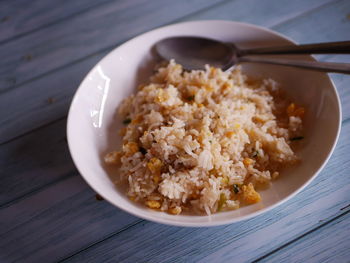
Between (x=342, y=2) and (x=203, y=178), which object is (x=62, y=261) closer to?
(x=203, y=178)

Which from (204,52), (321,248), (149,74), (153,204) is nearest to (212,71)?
(204,52)

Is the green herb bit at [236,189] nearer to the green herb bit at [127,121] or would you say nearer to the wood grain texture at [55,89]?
the green herb bit at [127,121]

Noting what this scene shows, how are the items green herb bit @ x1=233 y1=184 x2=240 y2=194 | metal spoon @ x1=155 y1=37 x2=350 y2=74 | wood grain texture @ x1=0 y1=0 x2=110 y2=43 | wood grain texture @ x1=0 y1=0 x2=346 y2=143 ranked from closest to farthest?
green herb bit @ x1=233 y1=184 x2=240 y2=194
metal spoon @ x1=155 y1=37 x2=350 y2=74
wood grain texture @ x1=0 y1=0 x2=346 y2=143
wood grain texture @ x1=0 y1=0 x2=110 y2=43

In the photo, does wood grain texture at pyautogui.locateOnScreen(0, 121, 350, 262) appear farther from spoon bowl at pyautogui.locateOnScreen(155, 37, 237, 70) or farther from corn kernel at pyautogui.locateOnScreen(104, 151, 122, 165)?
spoon bowl at pyautogui.locateOnScreen(155, 37, 237, 70)

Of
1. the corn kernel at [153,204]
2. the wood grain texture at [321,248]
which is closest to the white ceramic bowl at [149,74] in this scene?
the corn kernel at [153,204]

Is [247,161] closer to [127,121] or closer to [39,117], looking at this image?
[127,121]

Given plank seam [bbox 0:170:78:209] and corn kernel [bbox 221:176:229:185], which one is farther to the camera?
plank seam [bbox 0:170:78:209]

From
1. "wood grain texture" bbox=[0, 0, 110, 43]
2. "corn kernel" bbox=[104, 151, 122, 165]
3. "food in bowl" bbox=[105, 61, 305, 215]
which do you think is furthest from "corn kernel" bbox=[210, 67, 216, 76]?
"wood grain texture" bbox=[0, 0, 110, 43]

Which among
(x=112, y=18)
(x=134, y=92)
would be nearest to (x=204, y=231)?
(x=134, y=92)
